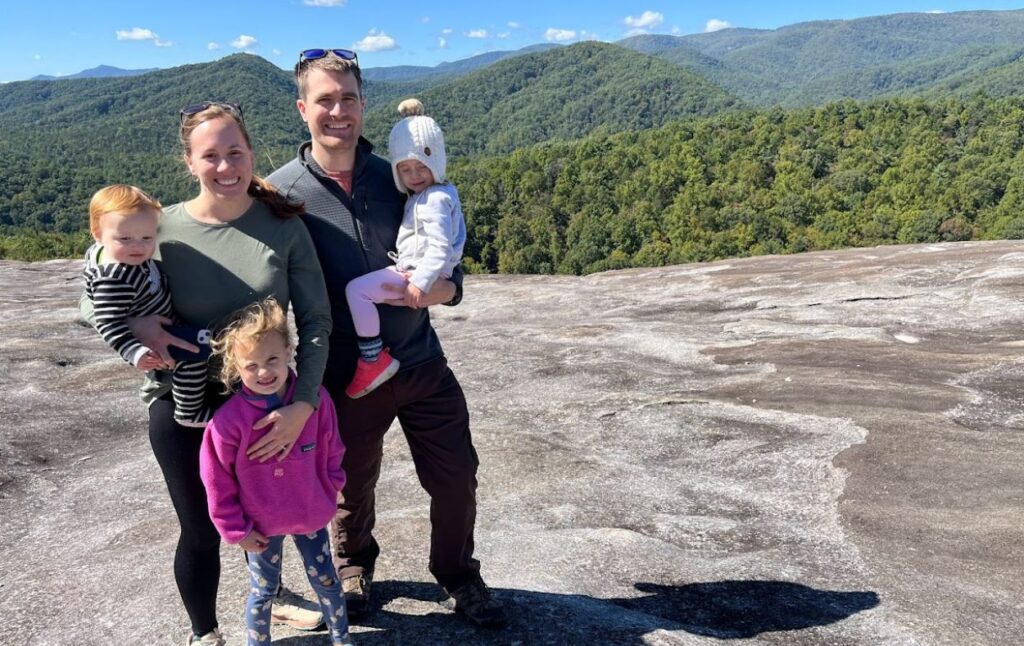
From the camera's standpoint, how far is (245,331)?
12.5ft

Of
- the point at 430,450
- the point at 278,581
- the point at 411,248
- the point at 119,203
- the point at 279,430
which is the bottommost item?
the point at 278,581

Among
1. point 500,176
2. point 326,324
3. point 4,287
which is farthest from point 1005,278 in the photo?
point 500,176

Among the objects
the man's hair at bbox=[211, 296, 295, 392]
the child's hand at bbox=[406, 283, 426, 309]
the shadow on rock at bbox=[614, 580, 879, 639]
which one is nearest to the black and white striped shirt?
the man's hair at bbox=[211, 296, 295, 392]

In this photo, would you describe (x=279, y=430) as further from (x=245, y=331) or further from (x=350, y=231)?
(x=350, y=231)

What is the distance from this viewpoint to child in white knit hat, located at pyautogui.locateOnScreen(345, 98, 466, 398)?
4609mm

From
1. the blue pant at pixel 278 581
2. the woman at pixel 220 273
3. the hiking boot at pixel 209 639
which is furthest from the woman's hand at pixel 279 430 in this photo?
the hiking boot at pixel 209 639

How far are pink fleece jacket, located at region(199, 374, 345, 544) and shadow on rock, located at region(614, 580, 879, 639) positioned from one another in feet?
9.02

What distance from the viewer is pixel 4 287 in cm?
2606

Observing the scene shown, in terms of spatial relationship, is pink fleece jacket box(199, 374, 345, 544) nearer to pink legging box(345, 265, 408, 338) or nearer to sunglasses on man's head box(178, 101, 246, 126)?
pink legging box(345, 265, 408, 338)

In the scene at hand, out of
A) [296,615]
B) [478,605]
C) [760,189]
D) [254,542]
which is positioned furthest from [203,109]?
[760,189]

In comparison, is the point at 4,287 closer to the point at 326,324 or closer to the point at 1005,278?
the point at 326,324

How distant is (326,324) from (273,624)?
7.64 ft

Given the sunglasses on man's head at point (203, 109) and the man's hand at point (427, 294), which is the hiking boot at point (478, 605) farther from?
the sunglasses on man's head at point (203, 109)

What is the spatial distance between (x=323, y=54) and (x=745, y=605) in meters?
5.17
